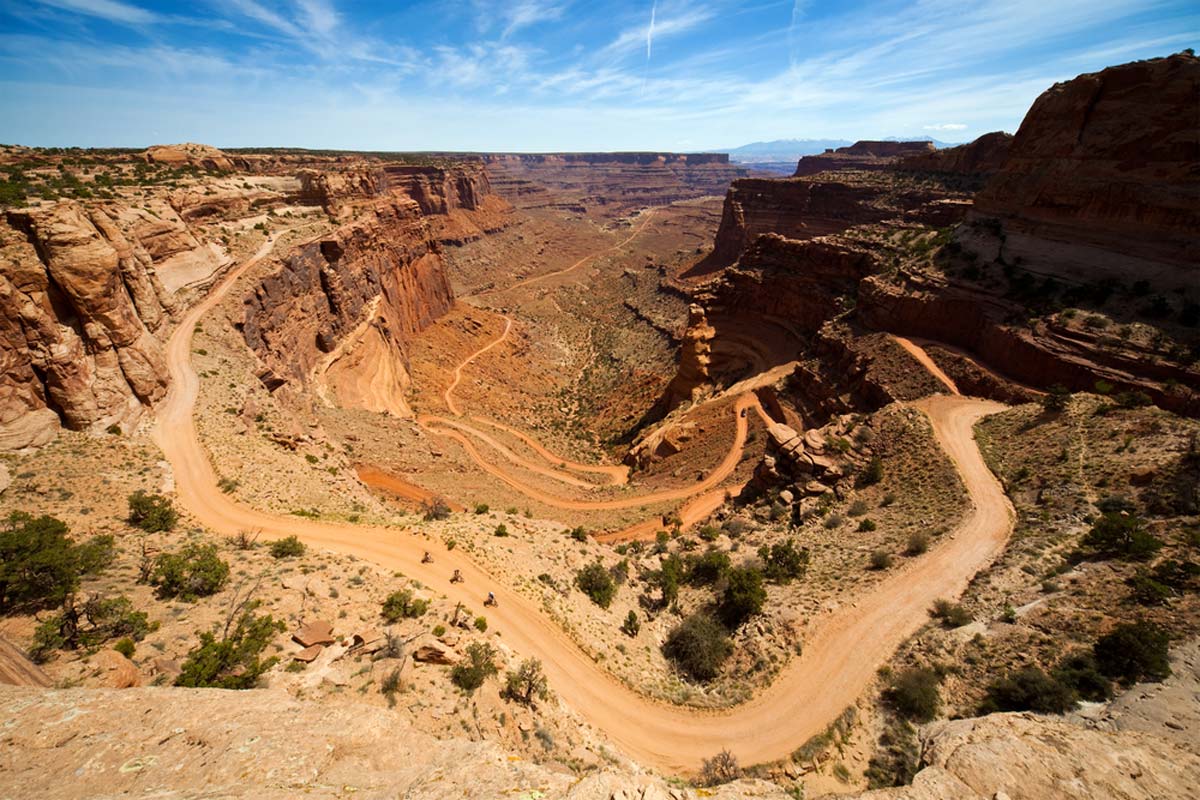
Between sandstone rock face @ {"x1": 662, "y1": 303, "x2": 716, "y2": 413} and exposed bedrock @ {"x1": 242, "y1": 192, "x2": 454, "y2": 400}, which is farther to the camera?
sandstone rock face @ {"x1": 662, "y1": 303, "x2": 716, "y2": 413}

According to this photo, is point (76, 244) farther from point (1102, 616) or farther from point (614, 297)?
point (614, 297)

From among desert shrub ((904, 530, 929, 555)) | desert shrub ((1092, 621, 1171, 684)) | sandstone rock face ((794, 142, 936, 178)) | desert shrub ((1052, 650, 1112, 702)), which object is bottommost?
desert shrub ((904, 530, 929, 555))

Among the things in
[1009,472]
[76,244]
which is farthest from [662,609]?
[76,244]

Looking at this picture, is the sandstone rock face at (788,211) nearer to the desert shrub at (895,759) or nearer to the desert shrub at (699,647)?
the desert shrub at (699,647)

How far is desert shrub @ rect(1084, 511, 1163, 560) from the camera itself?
54.3 ft

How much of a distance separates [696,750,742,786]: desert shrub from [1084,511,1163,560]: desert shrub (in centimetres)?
1502

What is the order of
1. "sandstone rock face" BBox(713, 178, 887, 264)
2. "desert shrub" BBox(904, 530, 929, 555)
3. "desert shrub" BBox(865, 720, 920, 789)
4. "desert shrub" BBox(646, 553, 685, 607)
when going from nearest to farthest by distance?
"desert shrub" BBox(865, 720, 920, 789)
"desert shrub" BBox(904, 530, 929, 555)
"desert shrub" BBox(646, 553, 685, 607)
"sandstone rock face" BBox(713, 178, 887, 264)

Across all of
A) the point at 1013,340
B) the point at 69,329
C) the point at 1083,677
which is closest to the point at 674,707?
the point at 1083,677

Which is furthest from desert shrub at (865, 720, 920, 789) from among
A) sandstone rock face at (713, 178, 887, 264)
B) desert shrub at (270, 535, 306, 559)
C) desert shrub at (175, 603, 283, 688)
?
sandstone rock face at (713, 178, 887, 264)

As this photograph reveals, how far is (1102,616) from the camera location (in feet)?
49.7

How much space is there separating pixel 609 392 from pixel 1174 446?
5201cm

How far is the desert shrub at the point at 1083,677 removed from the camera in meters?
12.9

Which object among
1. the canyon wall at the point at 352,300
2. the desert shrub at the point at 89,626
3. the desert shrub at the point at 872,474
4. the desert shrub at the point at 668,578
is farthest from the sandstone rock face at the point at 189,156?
the desert shrub at the point at 872,474

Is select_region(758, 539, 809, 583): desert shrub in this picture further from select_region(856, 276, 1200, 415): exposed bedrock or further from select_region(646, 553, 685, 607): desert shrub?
select_region(856, 276, 1200, 415): exposed bedrock
